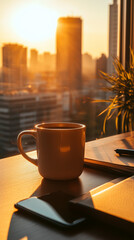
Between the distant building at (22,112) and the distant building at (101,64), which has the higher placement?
the distant building at (101,64)

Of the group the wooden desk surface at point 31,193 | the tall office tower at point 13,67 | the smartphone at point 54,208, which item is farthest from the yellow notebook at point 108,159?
the tall office tower at point 13,67

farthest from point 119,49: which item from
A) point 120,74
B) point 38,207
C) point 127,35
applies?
point 38,207

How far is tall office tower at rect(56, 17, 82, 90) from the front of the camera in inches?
62.7

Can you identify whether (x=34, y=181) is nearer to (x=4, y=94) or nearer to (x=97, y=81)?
(x=4, y=94)

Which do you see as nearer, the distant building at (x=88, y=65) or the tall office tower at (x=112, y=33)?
the distant building at (x=88, y=65)

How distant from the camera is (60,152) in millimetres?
578

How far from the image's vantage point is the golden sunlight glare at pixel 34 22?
1.44 metres

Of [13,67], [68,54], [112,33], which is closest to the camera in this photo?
[13,67]

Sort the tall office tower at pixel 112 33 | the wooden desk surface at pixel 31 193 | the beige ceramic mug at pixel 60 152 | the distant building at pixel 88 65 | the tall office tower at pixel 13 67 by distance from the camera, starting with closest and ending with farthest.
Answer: the wooden desk surface at pixel 31 193
the beige ceramic mug at pixel 60 152
the tall office tower at pixel 13 67
the distant building at pixel 88 65
the tall office tower at pixel 112 33

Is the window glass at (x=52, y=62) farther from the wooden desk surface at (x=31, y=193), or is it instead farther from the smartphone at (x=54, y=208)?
the smartphone at (x=54, y=208)

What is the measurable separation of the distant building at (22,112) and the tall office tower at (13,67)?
0.05 meters

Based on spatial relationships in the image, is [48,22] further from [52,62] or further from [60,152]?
[60,152]

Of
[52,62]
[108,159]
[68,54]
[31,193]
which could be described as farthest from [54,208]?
[68,54]

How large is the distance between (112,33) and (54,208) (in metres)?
1.71
